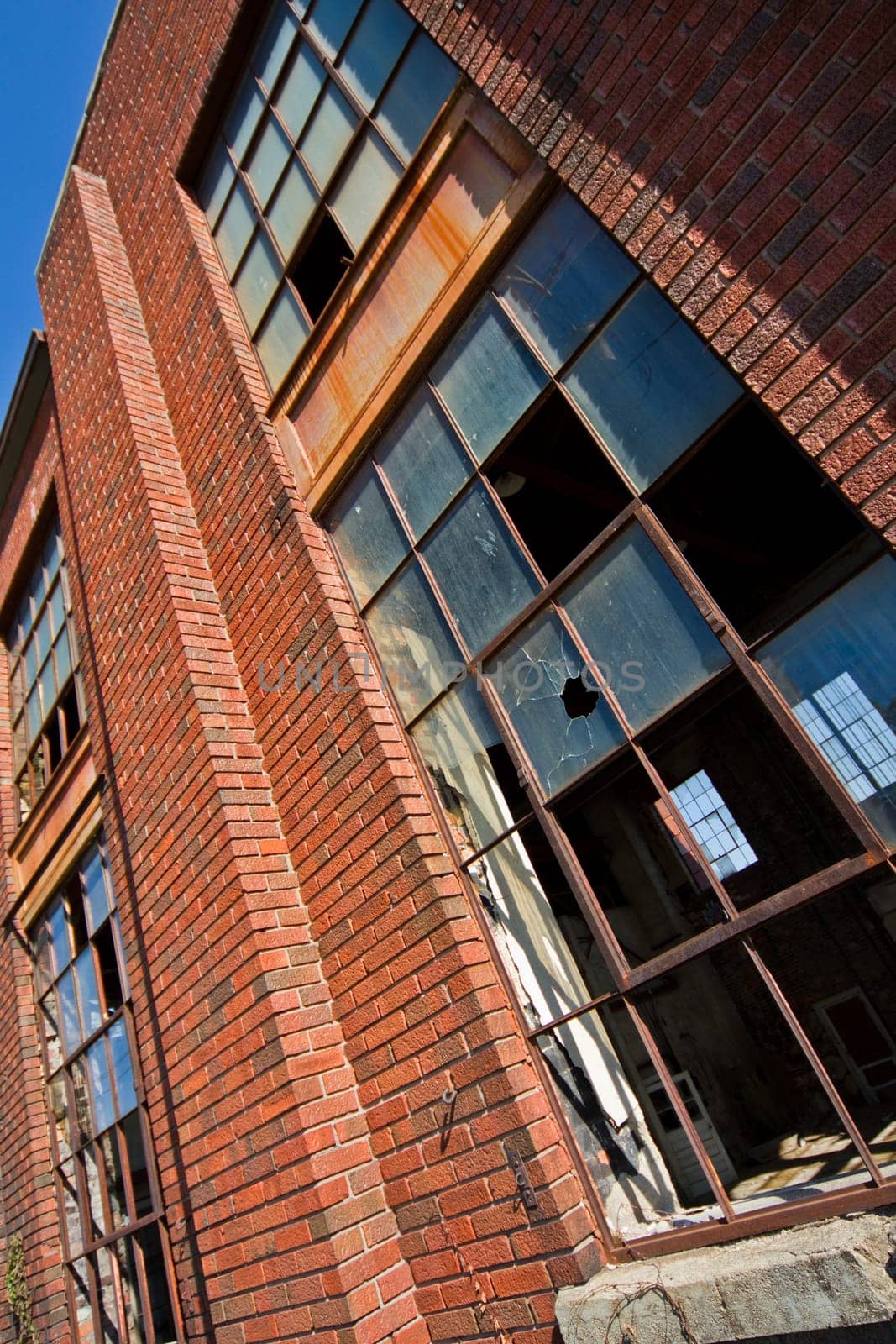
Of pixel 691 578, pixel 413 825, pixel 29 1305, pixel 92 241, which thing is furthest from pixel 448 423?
pixel 29 1305

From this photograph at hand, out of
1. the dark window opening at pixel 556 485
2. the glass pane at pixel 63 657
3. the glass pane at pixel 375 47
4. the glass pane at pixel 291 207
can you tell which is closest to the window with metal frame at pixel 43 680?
the glass pane at pixel 63 657

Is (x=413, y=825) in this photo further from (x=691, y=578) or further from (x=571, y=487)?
(x=571, y=487)

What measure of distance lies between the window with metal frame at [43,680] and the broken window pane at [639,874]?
7.87 metres

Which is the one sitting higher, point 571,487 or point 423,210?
point 423,210

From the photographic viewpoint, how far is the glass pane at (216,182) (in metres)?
5.65

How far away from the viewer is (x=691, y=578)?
284 centimetres

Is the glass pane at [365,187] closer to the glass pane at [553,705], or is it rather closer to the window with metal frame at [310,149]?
the window with metal frame at [310,149]

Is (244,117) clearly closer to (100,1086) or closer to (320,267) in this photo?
(320,267)

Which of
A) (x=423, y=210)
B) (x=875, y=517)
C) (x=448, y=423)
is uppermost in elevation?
(x=423, y=210)

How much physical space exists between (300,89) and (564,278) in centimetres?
296

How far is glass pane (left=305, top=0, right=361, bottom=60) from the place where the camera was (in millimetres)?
4625

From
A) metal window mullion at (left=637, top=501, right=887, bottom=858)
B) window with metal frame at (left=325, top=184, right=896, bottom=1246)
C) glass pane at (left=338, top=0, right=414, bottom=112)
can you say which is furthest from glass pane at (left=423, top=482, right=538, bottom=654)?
glass pane at (left=338, top=0, right=414, bottom=112)

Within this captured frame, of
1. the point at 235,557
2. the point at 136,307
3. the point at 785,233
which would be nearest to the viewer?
the point at 785,233

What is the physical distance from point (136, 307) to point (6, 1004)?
5611mm
